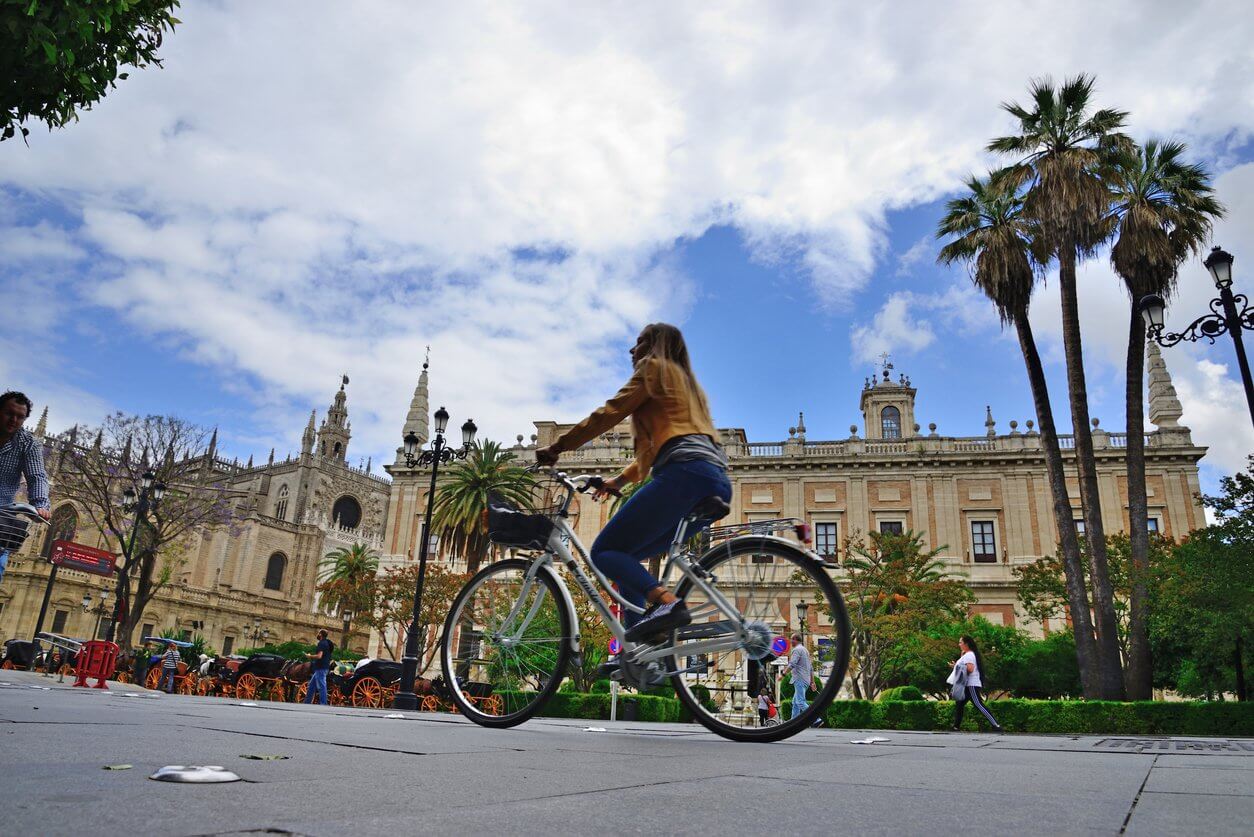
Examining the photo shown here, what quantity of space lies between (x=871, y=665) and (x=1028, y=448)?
1755 cm

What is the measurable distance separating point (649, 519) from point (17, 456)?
401cm

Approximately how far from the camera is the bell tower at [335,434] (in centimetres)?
8612

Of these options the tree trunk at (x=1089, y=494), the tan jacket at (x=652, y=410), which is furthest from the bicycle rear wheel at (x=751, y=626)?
the tree trunk at (x=1089, y=494)

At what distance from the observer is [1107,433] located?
37688 mm

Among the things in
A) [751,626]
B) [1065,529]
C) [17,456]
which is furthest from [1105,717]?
[17,456]

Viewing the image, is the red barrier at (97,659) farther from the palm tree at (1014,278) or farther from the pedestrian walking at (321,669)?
the palm tree at (1014,278)

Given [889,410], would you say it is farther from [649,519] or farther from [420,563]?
[649,519]

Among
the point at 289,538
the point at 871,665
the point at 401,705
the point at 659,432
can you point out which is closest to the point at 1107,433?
the point at 871,665

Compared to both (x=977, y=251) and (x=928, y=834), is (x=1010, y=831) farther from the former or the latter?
(x=977, y=251)

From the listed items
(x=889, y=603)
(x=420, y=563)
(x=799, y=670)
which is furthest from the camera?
(x=889, y=603)

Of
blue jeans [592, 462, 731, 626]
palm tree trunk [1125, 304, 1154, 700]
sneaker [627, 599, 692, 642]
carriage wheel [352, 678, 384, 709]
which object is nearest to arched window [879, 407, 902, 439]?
palm tree trunk [1125, 304, 1154, 700]

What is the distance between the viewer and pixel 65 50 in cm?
538

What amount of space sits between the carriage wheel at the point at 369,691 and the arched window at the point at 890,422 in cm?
3375

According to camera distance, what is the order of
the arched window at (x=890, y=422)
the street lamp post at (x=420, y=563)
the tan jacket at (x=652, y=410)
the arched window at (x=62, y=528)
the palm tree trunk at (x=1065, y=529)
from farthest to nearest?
1. the arched window at (x=62, y=528)
2. the arched window at (x=890, y=422)
3. the palm tree trunk at (x=1065, y=529)
4. the street lamp post at (x=420, y=563)
5. the tan jacket at (x=652, y=410)
